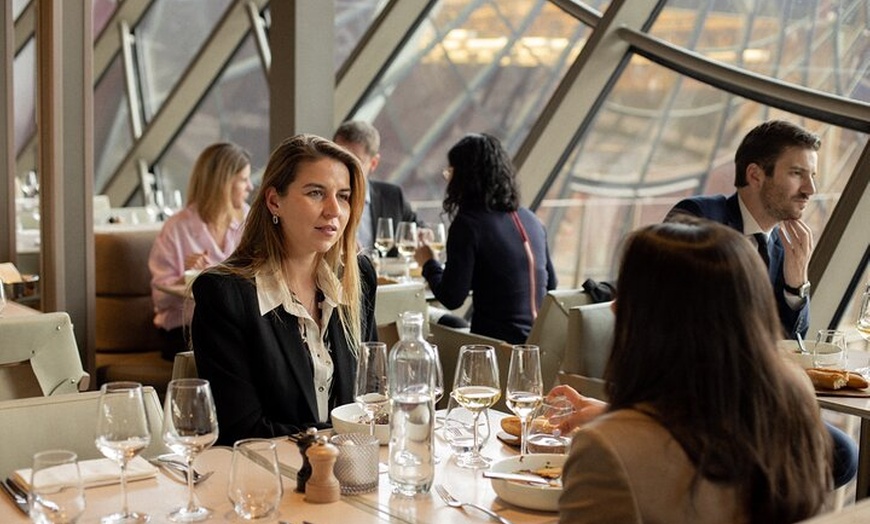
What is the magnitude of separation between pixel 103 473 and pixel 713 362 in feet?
4.05

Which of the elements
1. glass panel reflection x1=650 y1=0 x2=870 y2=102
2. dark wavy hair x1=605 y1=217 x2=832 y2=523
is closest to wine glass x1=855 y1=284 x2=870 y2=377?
glass panel reflection x1=650 y1=0 x2=870 y2=102

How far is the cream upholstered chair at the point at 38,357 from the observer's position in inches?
137

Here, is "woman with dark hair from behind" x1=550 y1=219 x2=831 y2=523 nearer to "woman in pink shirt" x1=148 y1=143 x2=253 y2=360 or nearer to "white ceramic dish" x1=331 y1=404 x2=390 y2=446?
"white ceramic dish" x1=331 y1=404 x2=390 y2=446

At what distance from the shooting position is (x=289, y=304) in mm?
2861

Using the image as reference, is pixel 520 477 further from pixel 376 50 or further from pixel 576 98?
pixel 376 50

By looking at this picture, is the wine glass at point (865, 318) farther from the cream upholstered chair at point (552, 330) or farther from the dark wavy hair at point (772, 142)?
the cream upholstered chair at point (552, 330)

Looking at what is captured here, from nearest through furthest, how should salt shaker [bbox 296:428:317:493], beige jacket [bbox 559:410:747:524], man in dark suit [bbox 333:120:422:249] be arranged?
beige jacket [bbox 559:410:747:524]
salt shaker [bbox 296:428:317:493]
man in dark suit [bbox 333:120:422:249]

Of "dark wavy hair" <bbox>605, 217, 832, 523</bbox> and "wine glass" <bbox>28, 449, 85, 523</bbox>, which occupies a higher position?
"dark wavy hair" <bbox>605, 217, 832, 523</bbox>

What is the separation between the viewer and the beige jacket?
156cm

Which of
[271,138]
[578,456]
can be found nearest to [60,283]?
[271,138]

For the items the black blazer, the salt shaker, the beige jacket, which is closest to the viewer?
the beige jacket

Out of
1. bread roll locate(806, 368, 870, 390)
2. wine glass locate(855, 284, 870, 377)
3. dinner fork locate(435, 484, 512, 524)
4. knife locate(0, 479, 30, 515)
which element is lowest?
dinner fork locate(435, 484, 512, 524)

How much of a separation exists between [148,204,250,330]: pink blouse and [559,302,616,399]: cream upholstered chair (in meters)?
1.84

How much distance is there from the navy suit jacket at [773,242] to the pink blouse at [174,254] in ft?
7.19
